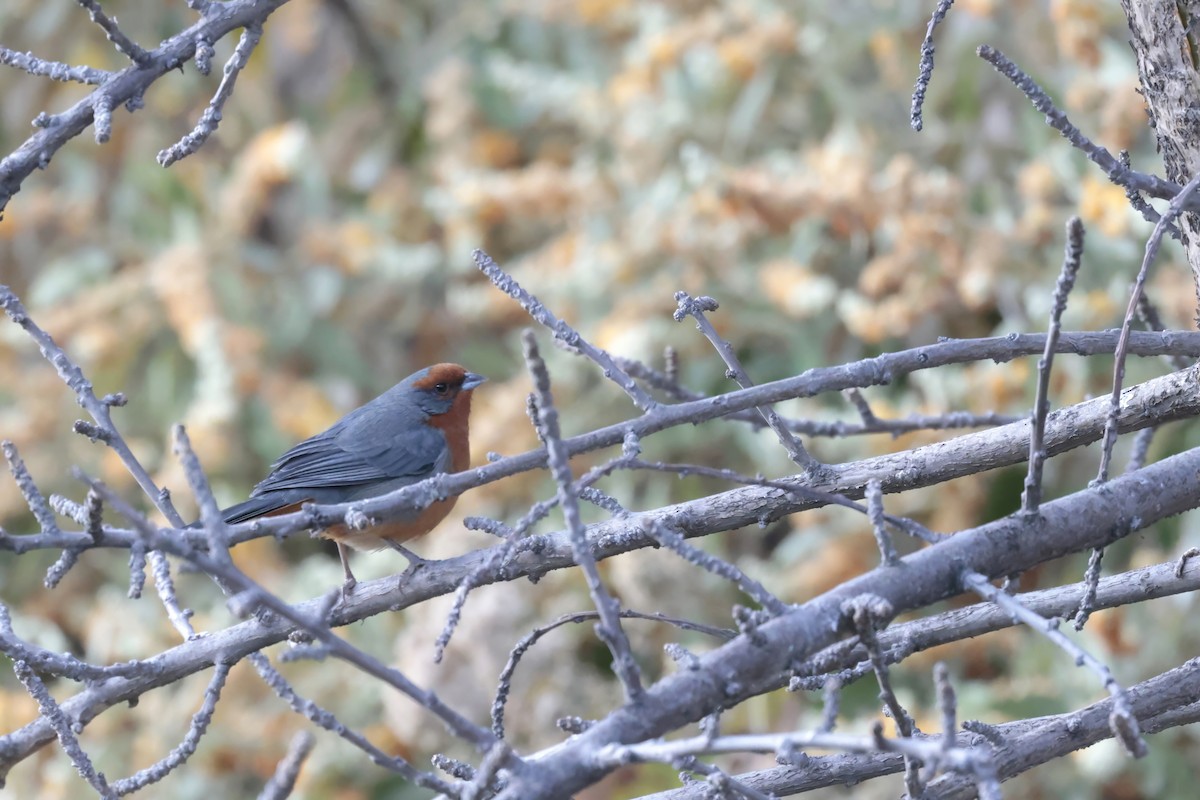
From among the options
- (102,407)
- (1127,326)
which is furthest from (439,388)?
(1127,326)

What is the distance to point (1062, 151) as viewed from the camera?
16.6ft

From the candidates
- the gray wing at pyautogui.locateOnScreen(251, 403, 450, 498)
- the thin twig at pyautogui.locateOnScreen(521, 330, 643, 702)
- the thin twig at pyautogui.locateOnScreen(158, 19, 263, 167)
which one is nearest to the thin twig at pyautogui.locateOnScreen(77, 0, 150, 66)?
the thin twig at pyautogui.locateOnScreen(158, 19, 263, 167)

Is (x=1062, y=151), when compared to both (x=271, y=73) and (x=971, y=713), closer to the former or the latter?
(x=971, y=713)

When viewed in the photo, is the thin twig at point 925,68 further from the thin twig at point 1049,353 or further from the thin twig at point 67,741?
the thin twig at point 67,741

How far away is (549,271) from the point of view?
5.49m

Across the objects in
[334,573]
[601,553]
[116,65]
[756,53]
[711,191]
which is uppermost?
[116,65]

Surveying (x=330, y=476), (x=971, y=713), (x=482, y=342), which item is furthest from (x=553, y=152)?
(x=971, y=713)

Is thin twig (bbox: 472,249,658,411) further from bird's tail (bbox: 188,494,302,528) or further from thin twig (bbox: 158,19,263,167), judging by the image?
bird's tail (bbox: 188,494,302,528)

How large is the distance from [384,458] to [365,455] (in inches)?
2.6

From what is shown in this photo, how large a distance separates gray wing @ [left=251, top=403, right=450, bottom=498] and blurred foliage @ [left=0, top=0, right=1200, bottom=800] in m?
0.75

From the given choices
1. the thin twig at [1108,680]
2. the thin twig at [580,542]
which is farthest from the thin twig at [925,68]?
the thin twig at [580,542]

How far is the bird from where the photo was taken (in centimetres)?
382

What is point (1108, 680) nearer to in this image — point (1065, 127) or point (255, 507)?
point (1065, 127)

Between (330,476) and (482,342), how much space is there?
2690 millimetres
